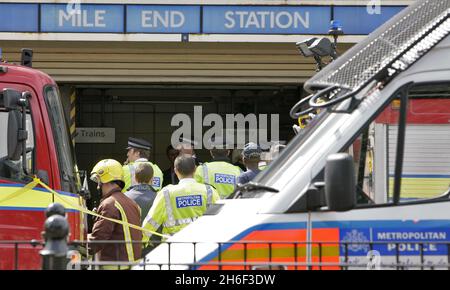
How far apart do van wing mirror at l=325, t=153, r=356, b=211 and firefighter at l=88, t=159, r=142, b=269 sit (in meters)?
3.49

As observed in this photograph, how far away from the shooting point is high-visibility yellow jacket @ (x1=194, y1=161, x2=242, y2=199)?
36.8 feet

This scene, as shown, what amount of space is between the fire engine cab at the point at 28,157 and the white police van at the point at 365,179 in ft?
10.1

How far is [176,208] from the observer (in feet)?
29.2

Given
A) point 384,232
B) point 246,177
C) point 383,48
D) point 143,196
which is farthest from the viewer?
point 246,177

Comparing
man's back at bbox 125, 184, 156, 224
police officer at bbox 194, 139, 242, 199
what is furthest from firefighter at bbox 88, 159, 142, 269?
police officer at bbox 194, 139, 242, 199

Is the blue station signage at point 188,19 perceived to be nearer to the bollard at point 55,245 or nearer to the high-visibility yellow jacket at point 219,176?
the high-visibility yellow jacket at point 219,176

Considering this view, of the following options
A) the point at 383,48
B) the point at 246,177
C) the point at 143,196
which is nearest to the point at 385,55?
the point at 383,48

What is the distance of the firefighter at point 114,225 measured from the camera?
344 inches

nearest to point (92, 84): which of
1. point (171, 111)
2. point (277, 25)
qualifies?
point (171, 111)

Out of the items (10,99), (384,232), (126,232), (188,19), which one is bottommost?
(126,232)

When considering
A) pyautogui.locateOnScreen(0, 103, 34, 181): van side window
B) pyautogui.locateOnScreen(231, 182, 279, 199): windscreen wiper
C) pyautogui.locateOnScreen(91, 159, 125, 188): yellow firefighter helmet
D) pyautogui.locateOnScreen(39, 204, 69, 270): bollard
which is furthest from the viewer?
pyautogui.locateOnScreen(91, 159, 125, 188): yellow firefighter helmet

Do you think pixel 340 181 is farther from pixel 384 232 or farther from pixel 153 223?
pixel 153 223

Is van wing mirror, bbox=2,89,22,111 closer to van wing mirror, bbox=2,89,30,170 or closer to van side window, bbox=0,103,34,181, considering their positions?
van wing mirror, bbox=2,89,30,170

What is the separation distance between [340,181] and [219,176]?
6.00m
